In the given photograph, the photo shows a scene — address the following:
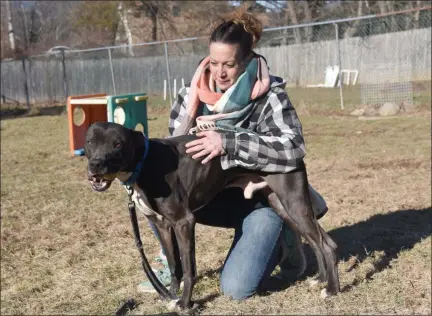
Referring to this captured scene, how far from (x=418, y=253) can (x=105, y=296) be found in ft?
7.12

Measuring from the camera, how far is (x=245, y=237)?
367cm

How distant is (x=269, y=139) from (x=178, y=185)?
58cm

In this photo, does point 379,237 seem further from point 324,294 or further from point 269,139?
point 269,139

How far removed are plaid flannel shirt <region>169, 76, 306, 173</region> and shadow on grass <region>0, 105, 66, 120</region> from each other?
1462cm

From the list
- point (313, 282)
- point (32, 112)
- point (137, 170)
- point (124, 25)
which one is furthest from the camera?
point (124, 25)

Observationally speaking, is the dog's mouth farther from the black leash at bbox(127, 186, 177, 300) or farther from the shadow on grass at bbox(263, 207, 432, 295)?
the shadow on grass at bbox(263, 207, 432, 295)

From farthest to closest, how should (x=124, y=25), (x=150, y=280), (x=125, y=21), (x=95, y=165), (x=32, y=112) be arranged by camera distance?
(x=124, y=25), (x=125, y=21), (x=32, y=112), (x=150, y=280), (x=95, y=165)

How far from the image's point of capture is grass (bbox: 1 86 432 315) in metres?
3.52

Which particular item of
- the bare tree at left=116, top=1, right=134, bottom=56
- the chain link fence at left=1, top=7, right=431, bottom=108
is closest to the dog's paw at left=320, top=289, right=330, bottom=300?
the chain link fence at left=1, top=7, right=431, bottom=108

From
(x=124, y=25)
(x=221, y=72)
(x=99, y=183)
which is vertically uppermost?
(x=124, y=25)

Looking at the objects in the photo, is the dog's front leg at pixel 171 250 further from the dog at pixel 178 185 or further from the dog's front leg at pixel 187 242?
the dog's front leg at pixel 187 242

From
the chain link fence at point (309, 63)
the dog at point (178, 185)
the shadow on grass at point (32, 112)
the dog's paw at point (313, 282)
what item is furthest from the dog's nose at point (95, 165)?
the shadow on grass at point (32, 112)

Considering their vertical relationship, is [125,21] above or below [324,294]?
above

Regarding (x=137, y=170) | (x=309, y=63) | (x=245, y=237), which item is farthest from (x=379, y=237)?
(x=309, y=63)
